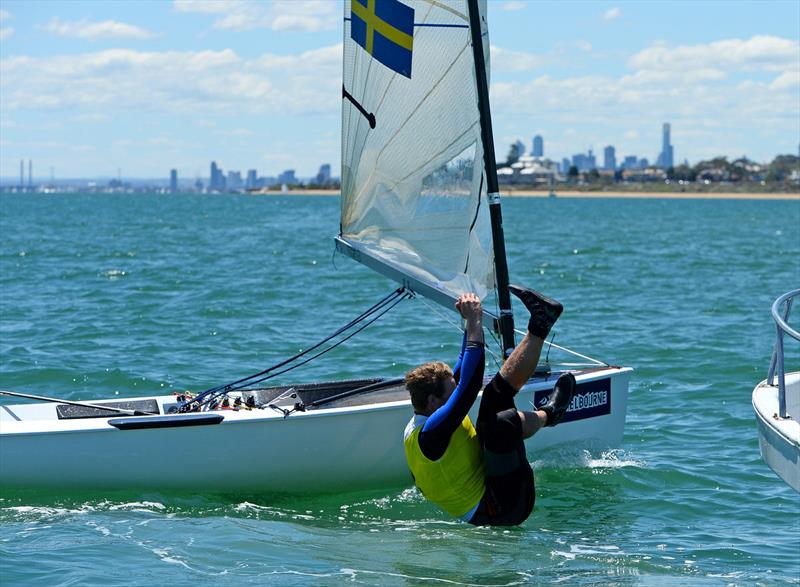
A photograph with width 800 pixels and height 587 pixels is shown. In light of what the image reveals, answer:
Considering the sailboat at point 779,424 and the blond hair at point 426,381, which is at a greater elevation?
the blond hair at point 426,381

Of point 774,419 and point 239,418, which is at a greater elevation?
point 774,419

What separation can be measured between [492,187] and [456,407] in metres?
3.21

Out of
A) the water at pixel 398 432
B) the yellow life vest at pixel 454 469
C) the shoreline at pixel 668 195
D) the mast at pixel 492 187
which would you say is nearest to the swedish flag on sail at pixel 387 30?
the mast at pixel 492 187

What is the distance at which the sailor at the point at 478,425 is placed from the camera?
5926mm

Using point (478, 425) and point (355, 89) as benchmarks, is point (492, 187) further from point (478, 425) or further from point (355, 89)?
point (478, 425)

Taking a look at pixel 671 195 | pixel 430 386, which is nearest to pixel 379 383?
pixel 430 386

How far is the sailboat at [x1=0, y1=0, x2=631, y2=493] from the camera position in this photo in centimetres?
847

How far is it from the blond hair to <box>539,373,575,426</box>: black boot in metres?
0.64

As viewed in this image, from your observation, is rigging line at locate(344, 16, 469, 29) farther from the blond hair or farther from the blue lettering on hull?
the blond hair

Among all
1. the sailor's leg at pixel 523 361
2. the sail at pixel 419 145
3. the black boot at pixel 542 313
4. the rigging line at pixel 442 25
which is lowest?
the sailor's leg at pixel 523 361

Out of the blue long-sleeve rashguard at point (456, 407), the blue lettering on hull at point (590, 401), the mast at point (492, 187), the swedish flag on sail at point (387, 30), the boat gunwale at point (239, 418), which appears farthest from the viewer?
the blue lettering on hull at point (590, 401)

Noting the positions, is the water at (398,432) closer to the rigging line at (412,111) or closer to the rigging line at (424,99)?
the rigging line at (412,111)

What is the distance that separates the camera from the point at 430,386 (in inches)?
240

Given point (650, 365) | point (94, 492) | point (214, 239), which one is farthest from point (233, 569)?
point (214, 239)
